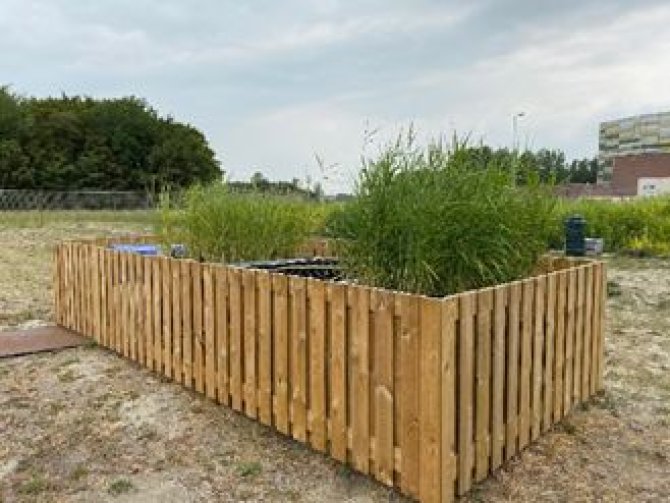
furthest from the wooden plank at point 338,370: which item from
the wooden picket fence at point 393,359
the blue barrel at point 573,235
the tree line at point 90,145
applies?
the tree line at point 90,145

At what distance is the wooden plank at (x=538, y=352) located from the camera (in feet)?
10.6

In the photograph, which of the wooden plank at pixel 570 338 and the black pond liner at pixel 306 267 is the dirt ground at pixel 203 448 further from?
the black pond liner at pixel 306 267

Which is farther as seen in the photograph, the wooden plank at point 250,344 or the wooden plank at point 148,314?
the wooden plank at point 148,314

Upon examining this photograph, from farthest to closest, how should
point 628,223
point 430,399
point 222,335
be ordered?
1. point 628,223
2. point 222,335
3. point 430,399

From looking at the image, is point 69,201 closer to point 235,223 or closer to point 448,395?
point 235,223

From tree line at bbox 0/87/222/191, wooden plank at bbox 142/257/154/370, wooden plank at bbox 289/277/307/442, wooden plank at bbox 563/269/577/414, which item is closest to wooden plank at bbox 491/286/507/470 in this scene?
wooden plank at bbox 563/269/577/414

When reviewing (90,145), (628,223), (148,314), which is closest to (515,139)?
(148,314)

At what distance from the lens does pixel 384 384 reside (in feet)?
9.21

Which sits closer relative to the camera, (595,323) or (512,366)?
(512,366)

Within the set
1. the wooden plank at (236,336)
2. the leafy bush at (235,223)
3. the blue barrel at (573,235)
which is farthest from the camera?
the blue barrel at (573,235)

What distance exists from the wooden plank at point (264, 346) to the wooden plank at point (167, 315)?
38.8 inches

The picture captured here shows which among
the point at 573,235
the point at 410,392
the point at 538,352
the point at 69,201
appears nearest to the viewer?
the point at 410,392

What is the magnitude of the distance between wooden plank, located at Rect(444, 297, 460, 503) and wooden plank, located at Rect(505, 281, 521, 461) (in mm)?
468

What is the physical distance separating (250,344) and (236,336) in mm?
155
